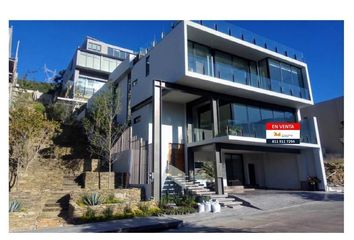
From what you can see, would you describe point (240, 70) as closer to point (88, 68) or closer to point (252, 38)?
point (252, 38)

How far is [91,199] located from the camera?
1091 cm

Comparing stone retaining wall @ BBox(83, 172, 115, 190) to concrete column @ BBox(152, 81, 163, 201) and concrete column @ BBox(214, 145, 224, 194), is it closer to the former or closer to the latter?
concrete column @ BBox(152, 81, 163, 201)

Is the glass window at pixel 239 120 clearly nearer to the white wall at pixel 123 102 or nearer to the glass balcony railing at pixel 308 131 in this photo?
the glass balcony railing at pixel 308 131

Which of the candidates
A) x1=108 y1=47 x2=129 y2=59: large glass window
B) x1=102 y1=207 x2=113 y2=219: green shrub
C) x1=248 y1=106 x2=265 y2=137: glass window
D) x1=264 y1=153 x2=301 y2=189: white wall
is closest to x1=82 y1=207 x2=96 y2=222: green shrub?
x1=102 y1=207 x2=113 y2=219: green shrub

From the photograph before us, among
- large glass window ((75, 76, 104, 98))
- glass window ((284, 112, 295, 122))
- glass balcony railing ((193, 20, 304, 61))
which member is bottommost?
glass window ((284, 112, 295, 122))

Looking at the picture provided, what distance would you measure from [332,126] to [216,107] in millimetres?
16773

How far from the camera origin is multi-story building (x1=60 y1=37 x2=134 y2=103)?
30750 mm

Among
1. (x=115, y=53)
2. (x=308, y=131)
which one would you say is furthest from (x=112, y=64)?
(x=308, y=131)

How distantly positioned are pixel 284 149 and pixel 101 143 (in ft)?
40.5

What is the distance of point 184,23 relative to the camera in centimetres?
1498

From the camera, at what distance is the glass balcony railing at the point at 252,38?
16.6 meters

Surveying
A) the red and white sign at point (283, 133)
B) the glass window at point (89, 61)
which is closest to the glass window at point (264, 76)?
the red and white sign at point (283, 133)

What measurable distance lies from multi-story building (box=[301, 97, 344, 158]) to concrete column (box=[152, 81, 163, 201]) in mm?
19746
